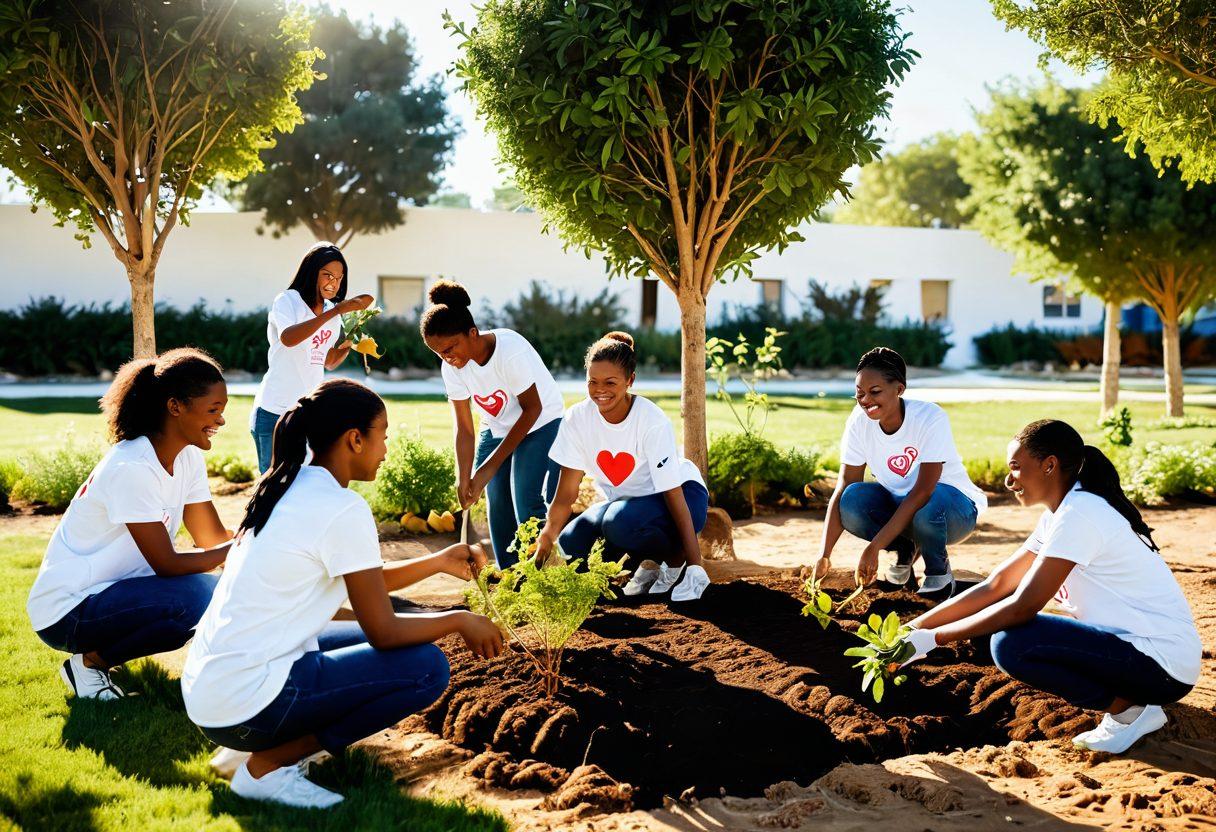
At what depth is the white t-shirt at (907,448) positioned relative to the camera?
518cm

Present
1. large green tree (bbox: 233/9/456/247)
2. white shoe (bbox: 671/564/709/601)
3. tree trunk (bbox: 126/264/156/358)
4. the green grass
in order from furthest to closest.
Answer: large green tree (bbox: 233/9/456/247) → tree trunk (bbox: 126/264/156/358) → white shoe (bbox: 671/564/709/601) → the green grass

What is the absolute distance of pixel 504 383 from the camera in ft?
18.4

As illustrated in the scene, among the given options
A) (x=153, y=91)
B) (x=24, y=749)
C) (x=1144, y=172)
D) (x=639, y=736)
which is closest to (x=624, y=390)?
(x=639, y=736)

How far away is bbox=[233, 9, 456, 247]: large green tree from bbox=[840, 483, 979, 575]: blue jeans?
22.0m

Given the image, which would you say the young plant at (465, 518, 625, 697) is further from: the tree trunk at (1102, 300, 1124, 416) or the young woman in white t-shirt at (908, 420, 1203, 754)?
the tree trunk at (1102, 300, 1124, 416)

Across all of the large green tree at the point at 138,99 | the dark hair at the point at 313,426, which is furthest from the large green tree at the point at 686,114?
the dark hair at the point at 313,426

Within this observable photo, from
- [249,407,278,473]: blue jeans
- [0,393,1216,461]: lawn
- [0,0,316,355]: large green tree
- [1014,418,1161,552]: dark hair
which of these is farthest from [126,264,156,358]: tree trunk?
[1014,418,1161,552]: dark hair

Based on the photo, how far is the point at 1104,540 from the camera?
3412 millimetres

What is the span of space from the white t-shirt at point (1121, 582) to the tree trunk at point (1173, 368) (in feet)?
41.8

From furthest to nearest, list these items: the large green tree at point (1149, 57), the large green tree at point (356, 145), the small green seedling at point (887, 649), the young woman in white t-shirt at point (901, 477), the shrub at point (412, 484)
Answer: the large green tree at point (356, 145) → the shrub at point (412, 484) → the large green tree at point (1149, 57) → the young woman in white t-shirt at point (901, 477) → the small green seedling at point (887, 649)

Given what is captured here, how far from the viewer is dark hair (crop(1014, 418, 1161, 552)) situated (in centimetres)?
354

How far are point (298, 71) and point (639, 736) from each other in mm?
6835

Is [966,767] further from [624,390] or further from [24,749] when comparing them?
[24,749]

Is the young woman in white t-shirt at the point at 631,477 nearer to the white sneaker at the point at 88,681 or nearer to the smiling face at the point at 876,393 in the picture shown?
the smiling face at the point at 876,393
